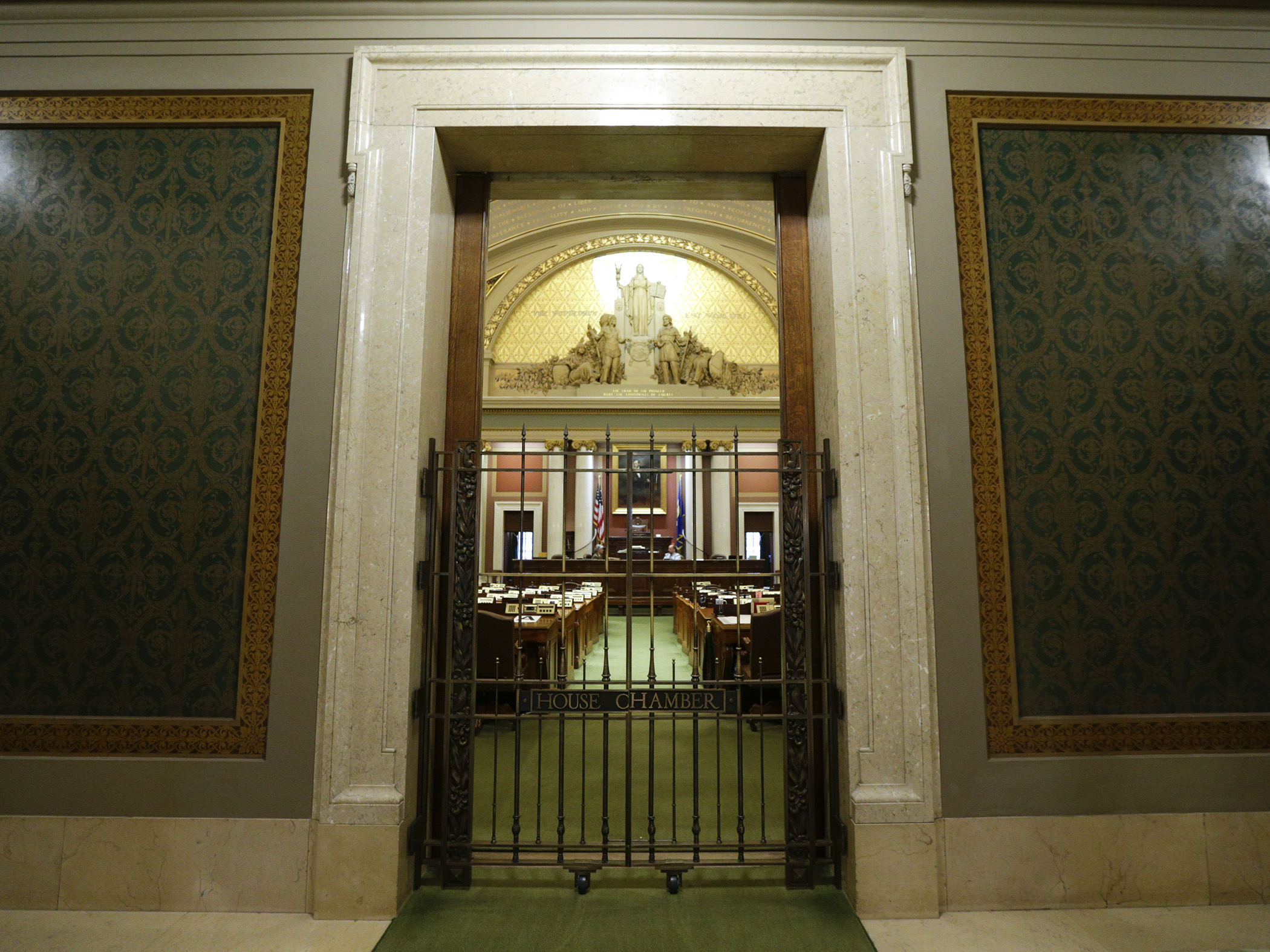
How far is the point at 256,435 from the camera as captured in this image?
2.88 meters

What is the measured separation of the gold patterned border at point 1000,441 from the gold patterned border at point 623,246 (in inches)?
369

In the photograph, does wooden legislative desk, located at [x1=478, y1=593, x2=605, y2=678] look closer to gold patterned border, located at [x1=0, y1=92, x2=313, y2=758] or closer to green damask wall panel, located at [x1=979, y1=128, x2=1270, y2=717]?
gold patterned border, located at [x1=0, y1=92, x2=313, y2=758]

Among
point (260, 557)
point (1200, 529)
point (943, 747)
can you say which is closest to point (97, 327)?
point (260, 557)

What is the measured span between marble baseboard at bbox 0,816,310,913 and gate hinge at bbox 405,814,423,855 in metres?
0.36

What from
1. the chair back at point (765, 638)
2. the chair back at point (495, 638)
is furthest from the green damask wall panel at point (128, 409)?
the chair back at point (765, 638)

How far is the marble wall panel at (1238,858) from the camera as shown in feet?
8.88

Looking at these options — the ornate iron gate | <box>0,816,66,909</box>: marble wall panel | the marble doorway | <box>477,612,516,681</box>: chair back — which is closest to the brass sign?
the ornate iron gate

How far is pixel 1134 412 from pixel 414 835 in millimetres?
3411

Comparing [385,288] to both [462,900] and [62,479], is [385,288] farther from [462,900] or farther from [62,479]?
[462,900]

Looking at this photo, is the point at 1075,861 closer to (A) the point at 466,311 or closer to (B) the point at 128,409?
(A) the point at 466,311

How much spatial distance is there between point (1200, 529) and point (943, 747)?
1.40m

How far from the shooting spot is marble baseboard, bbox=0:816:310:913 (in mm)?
2668

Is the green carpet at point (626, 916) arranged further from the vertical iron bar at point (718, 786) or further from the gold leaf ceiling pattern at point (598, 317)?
the gold leaf ceiling pattern at point (598, 317)

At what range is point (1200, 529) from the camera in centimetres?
289
